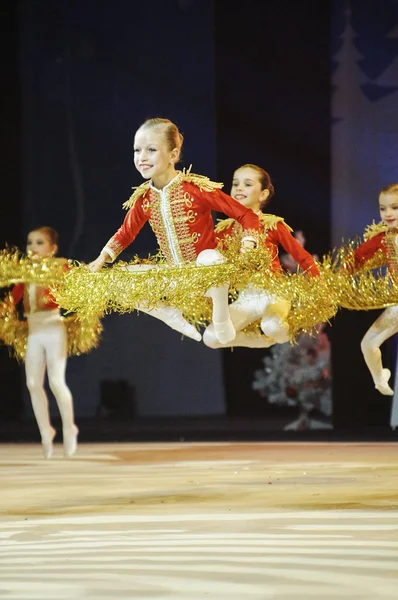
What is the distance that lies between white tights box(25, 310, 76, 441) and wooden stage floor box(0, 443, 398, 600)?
34 cm

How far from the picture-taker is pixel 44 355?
6223 millimetres

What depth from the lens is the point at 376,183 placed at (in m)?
7.16

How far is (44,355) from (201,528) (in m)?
2.75

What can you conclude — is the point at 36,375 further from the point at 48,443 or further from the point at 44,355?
the point at 48,443

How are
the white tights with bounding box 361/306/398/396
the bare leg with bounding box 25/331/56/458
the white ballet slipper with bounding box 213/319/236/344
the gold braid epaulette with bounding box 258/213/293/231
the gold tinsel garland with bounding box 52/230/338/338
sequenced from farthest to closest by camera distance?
the bare leg with bounding box 25/331/56/458
the white tights with bounding box 361/306/398/396
the gold braid epaulette with bounding box 258/213/293/231
the white ballet slipper with bounding box 213/319/236/344
the gold tinsel garland with bounding box 52/230/338/338

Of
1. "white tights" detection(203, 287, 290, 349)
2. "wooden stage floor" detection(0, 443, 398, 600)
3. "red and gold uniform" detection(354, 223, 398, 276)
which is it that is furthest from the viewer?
"red and gold uniform" detection(354, 223, 398, 276)

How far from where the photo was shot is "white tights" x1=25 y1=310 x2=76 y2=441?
6.17 metres

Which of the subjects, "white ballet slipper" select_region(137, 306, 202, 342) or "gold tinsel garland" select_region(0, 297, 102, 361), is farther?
"gold tinsel garland" select_region(0, 297, 102, 361)

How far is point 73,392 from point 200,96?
7.52 ft

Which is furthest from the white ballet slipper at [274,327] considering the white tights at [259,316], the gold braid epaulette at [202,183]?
the gold braid epaulette at [202,183]

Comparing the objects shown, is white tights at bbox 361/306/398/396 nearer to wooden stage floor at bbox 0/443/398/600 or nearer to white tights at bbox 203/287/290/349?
wooden stage floor at bbox 0/443/398/600

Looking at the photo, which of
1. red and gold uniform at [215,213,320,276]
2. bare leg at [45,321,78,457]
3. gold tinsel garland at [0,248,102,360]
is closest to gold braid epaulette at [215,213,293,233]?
red and gold uniform at [215,213,320,276]

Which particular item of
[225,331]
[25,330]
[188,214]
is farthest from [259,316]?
[25,330]

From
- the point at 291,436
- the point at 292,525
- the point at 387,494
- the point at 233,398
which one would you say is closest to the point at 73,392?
the point at 233,398
